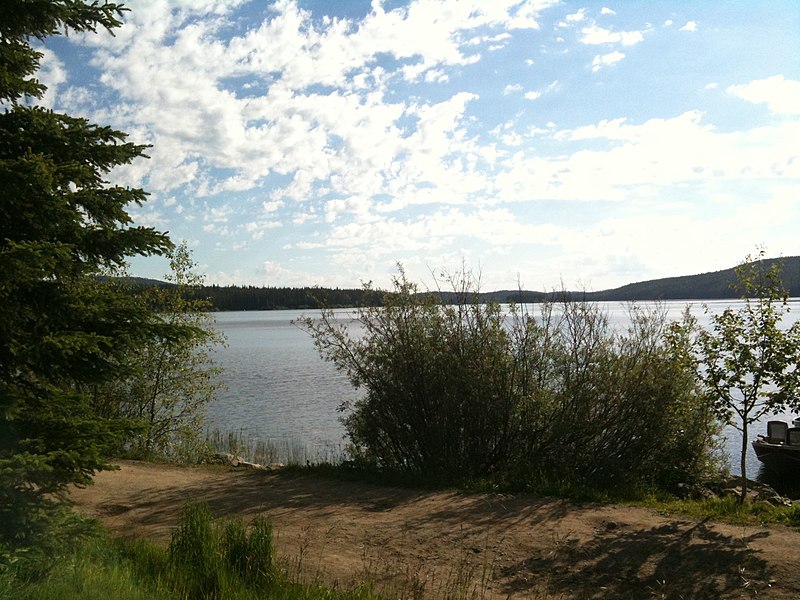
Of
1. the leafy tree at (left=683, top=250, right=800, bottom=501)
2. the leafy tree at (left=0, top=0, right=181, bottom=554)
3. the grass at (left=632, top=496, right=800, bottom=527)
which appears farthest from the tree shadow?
the leafy tree at (left=0, top=0, right=181, bottom=554)

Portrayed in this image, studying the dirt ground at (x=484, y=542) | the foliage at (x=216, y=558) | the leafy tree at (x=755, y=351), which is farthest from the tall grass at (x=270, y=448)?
the foliage at (x=216, y=558)

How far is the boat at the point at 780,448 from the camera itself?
19.7 metres

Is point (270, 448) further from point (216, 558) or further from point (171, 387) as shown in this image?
point (216, 558)

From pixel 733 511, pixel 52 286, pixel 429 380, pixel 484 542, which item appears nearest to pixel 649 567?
pixel 484 542

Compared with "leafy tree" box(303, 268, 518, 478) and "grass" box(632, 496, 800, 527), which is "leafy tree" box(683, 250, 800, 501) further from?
"leafy tree" box(303, 268, 518, 478)

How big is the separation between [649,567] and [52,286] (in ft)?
22.0

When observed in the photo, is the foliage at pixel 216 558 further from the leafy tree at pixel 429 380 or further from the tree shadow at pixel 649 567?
the leafy tree at pixel 429 380

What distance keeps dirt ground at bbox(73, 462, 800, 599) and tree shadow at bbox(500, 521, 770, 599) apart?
12mm

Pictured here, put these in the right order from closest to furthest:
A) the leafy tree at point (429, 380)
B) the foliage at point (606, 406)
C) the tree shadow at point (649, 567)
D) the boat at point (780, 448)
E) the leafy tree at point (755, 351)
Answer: the tree shadow at point (649, 567) < the leafy tree at point (755, 351) < the foliage at point (606, 406) < the leafy tree at point (429, 380) < the boat at point (780, 448)

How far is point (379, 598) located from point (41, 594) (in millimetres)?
2733

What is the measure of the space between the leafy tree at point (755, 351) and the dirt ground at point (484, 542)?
74.9 inches

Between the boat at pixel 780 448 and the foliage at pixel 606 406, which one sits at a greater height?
the foliage at pixel 606 406

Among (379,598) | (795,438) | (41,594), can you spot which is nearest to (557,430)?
(379,598)

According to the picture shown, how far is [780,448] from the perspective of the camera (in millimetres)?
19891
